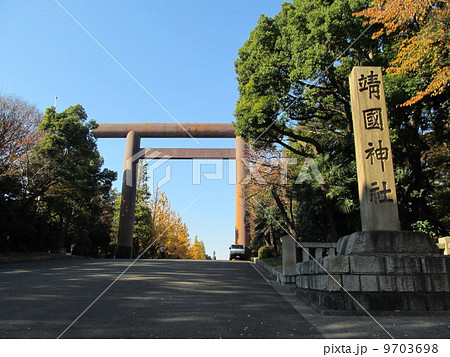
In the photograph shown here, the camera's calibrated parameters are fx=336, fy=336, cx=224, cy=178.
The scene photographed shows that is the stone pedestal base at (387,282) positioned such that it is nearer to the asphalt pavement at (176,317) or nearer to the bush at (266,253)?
the asphalt pavement at (176,317)

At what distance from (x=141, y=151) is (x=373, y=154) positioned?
20.7m

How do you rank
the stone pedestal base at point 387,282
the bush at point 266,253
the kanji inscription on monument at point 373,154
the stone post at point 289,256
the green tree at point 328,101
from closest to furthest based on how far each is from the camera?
the stone pedestal base at point 387,282 < the kanji inscription on monument at point 373,154 < the stone post at point 289,256 < the green tree at point 328,101 < the bush at point 266,253

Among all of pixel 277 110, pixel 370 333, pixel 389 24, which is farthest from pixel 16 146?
pixel 370 333

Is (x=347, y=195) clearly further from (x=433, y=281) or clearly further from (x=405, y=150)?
(x=433, y=281)

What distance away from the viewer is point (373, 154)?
5.70 meters

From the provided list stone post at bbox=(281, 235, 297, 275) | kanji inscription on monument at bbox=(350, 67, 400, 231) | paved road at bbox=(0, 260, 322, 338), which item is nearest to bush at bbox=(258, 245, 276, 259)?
stone post at bbox=(281, 235, 297, 275)

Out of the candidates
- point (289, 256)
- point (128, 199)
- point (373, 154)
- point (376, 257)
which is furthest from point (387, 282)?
point (128, 199)

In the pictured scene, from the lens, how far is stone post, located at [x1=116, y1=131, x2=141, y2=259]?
78.0 feet

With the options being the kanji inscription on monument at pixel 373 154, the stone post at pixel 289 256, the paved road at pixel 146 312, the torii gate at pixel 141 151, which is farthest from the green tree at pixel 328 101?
the torii gate at pixel 141 151

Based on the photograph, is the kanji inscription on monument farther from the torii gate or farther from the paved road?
the torii gate

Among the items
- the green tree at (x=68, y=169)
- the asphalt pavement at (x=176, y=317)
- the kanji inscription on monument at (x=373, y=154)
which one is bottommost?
the asphalt pavement at (x=176, y=317)

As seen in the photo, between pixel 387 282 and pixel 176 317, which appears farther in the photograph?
pixel 387 282

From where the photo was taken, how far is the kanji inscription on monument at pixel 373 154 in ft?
17.7

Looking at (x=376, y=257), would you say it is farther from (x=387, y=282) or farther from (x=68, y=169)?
(x=68, y=169)
